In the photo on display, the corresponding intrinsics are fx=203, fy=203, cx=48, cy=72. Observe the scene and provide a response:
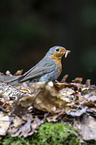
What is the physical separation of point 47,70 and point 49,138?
656 mm

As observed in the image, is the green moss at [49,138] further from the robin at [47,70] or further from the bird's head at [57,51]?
the bird's head at [57,51]

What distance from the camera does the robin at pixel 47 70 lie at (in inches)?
55.8

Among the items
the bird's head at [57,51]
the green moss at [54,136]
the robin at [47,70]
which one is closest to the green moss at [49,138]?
the green moss at [54,136]

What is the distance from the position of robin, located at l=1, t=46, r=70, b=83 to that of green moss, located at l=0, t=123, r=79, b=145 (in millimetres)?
576

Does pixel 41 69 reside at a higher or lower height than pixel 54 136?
higher

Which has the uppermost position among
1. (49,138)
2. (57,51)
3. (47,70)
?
(57,51)

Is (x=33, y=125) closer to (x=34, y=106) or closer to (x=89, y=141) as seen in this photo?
(x=34, y=106)

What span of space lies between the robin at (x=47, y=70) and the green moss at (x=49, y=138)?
0.58m

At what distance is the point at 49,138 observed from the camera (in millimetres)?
859

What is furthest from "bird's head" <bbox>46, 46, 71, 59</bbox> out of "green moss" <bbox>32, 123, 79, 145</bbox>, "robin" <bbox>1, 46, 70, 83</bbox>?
"green moss" <bbox>32, 123, 79, 145</bbox>

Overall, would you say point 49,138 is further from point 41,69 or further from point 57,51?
point 57,51

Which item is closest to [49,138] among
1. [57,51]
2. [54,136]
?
[54,136]

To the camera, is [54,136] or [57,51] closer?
[54,136]

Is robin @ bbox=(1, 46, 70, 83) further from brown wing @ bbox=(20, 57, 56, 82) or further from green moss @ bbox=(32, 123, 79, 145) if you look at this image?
green moss @ bbox=(32, 123, 79, 145)
